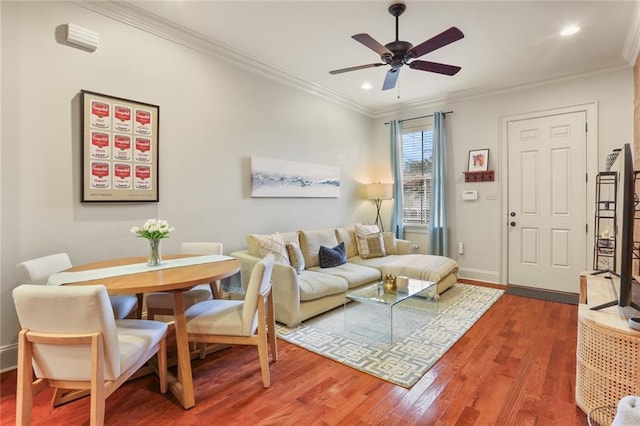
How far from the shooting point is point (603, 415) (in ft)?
5.77

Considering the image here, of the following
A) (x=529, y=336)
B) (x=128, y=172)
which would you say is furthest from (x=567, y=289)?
(x=128, y=172)

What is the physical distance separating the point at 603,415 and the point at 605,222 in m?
3.10

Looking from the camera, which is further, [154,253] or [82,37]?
[82,37]

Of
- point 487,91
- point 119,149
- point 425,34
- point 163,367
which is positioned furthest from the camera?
point 487,91

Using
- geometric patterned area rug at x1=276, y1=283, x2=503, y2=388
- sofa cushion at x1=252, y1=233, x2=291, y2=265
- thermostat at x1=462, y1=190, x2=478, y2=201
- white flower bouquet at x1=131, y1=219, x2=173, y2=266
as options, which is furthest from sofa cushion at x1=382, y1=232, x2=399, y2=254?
white flower bouquet at x1=131, y1=219, x2=173, y2=266

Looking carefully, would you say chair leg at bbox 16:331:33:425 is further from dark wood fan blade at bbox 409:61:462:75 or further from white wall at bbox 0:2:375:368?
dark wood fan blade at bbox 409:61:462:75

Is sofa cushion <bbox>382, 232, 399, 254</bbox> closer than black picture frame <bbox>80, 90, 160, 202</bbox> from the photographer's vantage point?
No

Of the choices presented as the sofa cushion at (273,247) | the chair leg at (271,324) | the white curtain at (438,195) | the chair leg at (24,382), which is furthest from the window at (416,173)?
the chair leg at (24,382)

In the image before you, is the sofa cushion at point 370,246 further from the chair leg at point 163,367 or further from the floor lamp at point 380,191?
the chair leg at point 163,367

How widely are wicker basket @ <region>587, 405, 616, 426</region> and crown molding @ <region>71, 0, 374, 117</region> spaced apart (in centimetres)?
424

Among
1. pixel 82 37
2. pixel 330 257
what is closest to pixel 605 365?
pixel 330 257

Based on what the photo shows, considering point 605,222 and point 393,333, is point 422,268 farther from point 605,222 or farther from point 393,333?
point 605,222

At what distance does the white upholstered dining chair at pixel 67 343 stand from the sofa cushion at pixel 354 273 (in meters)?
2.45

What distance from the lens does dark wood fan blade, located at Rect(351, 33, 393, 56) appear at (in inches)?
96.4
